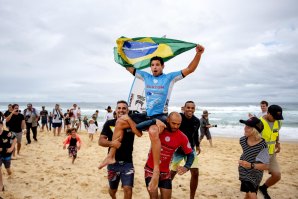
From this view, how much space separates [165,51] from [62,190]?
4.95 meters

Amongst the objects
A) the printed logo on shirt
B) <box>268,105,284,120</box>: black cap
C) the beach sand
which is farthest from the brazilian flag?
the beach sand

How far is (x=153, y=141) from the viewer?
3.66m

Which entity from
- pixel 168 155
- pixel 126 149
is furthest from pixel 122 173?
pixel 168 155

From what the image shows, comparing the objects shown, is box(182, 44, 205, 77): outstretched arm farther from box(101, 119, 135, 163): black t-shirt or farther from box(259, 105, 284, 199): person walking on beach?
box(259, 105, 284, 199): person walking on beach

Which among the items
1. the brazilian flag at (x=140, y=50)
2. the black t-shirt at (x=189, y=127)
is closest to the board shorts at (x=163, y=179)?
the black t-shirt at (x=189, y=127)

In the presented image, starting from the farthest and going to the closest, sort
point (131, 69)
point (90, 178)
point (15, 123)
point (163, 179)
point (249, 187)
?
point (15, 123)
point (90, 178)
point (131, 69)
point (249, 187)
point (163, 179)

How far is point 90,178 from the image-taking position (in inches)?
314

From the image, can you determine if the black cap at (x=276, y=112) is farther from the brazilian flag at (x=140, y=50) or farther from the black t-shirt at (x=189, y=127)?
the brazilian flag at (x=140, y=50)

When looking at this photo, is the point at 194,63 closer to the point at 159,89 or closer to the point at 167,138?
the point at 159,89

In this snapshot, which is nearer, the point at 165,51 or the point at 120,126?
the point at 120,126

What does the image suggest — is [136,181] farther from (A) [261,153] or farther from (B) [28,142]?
(B) [28,142]

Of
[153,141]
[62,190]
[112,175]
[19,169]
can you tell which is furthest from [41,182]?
[153,141]

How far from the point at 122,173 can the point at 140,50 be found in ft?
8.64

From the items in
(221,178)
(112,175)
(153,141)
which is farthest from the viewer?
(221,178)
